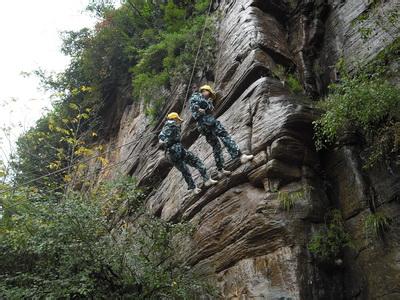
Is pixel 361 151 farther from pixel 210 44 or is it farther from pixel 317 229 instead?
pixel 210 44

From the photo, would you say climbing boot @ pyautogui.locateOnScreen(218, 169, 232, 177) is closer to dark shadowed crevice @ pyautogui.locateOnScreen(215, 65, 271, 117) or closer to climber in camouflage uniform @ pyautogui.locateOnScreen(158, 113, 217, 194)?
climber in camouflage uniform @ pyautogui.locateOnScreen(158, 113, 217, 194)

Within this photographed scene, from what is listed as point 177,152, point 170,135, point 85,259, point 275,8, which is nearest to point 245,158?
point 177,152

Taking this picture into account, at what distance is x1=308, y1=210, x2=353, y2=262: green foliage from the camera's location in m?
7.23

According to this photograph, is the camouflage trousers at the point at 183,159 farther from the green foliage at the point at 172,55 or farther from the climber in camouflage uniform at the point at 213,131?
the green foliage at the point at 172,55

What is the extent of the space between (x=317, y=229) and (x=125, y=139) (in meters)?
11.4

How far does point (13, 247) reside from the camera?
8.75 meters

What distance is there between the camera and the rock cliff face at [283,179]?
7023mm

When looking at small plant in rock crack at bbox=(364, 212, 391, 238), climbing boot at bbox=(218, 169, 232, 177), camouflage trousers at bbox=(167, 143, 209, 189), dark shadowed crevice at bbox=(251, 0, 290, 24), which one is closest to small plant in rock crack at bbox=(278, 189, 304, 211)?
small plant in rock crack at bbox=(364, 212, 391, 238)

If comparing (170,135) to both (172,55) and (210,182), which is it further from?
(172,55)

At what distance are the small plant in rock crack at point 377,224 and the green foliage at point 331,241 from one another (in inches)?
18.0

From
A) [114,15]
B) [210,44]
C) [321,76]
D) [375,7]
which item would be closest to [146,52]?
[210,44]

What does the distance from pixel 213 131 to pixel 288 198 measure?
94.9 inches

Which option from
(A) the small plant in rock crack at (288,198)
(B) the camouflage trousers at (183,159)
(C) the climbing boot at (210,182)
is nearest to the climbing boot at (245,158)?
(C) the climbing boot at (210,182)

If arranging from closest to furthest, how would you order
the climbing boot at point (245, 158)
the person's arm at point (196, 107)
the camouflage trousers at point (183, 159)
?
1. the climbing boot at point (245, 158)
2. the person's arm at point (196, 107)
3. the camouflage trousers at point (183, 159)
